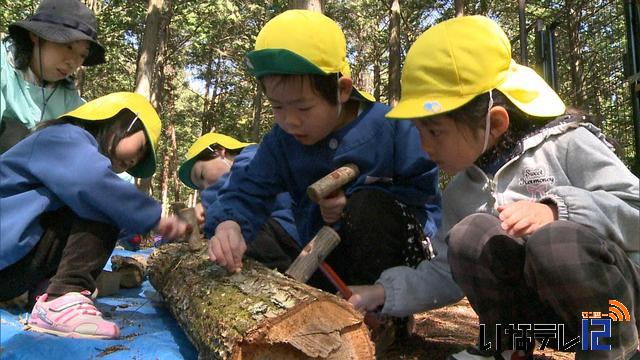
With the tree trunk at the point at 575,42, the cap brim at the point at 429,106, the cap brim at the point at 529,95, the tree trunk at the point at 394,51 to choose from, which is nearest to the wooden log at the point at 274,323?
the cap brim at the point at 429,106

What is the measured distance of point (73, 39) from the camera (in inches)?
117

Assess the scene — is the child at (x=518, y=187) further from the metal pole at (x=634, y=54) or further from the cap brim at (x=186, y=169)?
the metal pole at (x=634, y=54)

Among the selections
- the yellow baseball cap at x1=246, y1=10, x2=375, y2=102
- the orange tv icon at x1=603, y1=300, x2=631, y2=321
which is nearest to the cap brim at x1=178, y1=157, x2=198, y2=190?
the yellow baseball cap at x1=246, y1=10, x2=375, y2=102

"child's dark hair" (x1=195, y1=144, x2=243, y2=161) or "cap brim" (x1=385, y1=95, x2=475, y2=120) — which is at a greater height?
"cap brim" (x1=385, y1=95, x2=475, y2=120)

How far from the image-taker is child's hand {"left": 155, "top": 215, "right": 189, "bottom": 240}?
2135mm

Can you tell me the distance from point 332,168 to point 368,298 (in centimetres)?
68

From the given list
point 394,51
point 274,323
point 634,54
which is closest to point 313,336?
point 274,323

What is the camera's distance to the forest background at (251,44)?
10016 millimetres

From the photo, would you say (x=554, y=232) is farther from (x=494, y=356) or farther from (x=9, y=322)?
(x=9, y=322)

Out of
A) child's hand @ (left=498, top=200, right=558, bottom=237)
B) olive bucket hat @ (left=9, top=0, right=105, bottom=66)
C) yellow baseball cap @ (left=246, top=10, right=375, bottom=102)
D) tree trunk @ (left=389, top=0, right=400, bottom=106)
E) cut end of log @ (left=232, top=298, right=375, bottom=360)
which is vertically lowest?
cut end of log @ (left=232, top=298, right=375, bottom=360)

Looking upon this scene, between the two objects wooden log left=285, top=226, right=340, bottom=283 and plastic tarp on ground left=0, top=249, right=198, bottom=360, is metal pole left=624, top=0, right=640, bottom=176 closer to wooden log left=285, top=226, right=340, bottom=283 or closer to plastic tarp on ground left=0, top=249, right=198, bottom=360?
wooden log left=285, top=226, right=340, bottom=283

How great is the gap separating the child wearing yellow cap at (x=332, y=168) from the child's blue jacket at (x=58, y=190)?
368 millimetres

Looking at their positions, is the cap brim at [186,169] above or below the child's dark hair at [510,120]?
below

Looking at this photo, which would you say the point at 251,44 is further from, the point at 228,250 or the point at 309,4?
the point at 228,250
